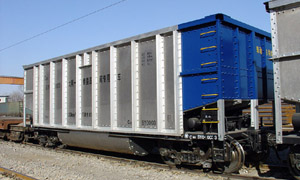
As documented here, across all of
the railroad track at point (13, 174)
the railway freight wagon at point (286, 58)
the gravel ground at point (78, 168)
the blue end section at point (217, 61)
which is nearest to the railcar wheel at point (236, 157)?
the gravel ground at point (78, 168)

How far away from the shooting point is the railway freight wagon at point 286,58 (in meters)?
5.38

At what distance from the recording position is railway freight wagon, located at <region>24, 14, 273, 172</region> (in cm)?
695

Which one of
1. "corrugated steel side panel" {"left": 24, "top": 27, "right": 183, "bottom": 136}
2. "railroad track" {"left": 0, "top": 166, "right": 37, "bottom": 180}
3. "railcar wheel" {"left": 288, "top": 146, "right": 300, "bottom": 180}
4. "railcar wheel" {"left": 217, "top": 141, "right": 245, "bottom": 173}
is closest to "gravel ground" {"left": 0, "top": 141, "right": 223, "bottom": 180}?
"railroad track" {"left": 0, "top": 166, "right": 37, "bottom": 180}

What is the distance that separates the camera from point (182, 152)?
760 centimetres

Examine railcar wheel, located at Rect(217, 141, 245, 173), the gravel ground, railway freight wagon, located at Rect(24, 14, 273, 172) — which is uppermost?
railway freight wagon, located at Rect(24, 14, 273, 172)

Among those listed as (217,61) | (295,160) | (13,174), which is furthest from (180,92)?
(13,174)

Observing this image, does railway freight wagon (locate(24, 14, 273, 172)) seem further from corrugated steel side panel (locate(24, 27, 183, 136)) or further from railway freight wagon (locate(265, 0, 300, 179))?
railway freight wagon (locate(265, 0, 300, 179))

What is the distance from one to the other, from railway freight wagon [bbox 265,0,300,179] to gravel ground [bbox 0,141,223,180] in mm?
1897

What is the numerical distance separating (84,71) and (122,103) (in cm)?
238

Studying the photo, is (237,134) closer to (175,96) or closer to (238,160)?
(238,160)

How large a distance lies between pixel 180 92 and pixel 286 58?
274 centimetres

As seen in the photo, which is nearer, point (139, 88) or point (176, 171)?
point (176, 171)

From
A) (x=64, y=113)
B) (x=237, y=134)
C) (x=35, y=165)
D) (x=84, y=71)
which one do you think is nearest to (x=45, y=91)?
(x=64, y=113)

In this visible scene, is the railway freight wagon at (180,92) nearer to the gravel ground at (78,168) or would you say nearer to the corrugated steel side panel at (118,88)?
the corrugated steel side panel at (118,88)
